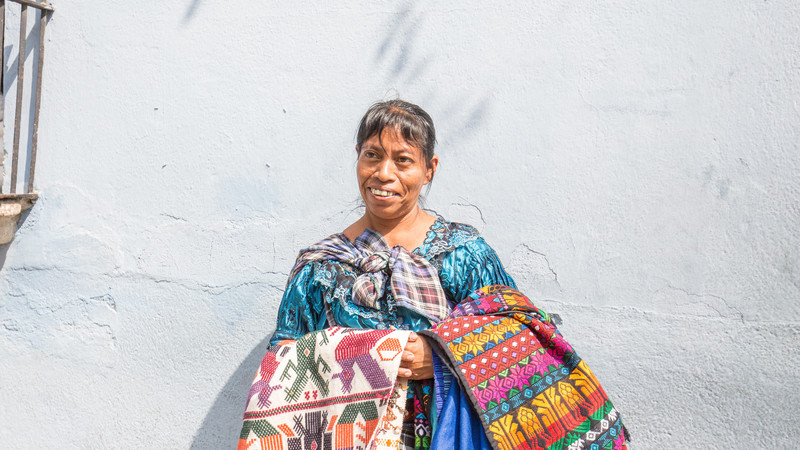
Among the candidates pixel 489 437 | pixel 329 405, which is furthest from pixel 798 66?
pixel 329 405

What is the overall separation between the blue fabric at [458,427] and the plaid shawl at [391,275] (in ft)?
Answer: 0.87

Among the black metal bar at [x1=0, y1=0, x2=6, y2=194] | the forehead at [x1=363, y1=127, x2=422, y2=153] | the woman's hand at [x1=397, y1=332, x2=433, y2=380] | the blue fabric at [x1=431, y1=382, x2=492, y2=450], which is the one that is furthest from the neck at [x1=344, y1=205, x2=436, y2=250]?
the black metal bar at [x1=0, y1=0, x2=6, y2=194]

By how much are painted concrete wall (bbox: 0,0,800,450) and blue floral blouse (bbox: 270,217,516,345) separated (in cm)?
66

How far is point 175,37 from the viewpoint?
3.15 metres

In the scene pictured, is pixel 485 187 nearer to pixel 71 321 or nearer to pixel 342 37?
pixel 342 37

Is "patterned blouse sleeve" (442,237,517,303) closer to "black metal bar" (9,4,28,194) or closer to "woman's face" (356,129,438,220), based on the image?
"woman's face" (356,129,438,220)

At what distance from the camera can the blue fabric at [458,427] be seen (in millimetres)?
1834

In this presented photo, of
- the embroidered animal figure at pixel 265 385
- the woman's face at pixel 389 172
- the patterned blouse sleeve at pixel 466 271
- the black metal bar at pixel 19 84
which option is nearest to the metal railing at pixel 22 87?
the black metal bar at pixel 19 84

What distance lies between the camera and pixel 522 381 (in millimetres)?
1892

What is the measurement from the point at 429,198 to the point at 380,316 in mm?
917

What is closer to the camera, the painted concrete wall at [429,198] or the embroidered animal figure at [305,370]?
the embroidered animal figure at [305,370]

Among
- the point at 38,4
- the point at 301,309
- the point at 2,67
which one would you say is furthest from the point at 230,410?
the point at 38,4

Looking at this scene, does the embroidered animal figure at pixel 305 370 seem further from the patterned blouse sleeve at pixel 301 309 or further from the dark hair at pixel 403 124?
the dark hair at pixel 403 124

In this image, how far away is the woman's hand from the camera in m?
1.93
